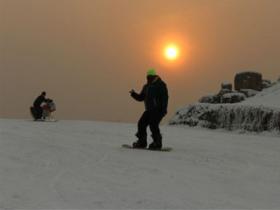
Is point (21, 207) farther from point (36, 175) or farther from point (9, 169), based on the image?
point (9, 169)

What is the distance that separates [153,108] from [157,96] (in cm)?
30

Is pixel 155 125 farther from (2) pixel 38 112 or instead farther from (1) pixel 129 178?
(2) pixel 38 112

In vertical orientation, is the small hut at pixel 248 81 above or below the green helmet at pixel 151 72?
above

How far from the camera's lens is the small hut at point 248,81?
41.6 metres

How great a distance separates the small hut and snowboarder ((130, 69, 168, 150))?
28965 millimetres

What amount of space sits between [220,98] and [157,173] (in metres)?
27.3

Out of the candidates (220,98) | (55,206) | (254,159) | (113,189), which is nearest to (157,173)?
(113,189)

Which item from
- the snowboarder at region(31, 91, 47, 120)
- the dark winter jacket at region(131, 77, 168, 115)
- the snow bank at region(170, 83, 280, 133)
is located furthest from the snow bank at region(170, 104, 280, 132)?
the dark winter jacket at region(131, 77, 168, 115)

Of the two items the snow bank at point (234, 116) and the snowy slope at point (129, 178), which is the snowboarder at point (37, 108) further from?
the snowy slope at point (129, 178)

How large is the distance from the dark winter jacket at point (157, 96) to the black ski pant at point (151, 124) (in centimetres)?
12

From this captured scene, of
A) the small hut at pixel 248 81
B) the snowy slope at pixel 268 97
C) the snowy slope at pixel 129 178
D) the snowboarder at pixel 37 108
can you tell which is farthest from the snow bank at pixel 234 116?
the snowy slope at pixel 129 178

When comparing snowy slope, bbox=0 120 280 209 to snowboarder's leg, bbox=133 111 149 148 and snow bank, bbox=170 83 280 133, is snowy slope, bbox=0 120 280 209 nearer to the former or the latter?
snowboarder's leg, bbox=133 111 149 148

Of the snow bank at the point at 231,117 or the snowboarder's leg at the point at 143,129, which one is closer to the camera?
the snowboarder's leg at the point at 143,129

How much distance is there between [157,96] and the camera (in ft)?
43.7
